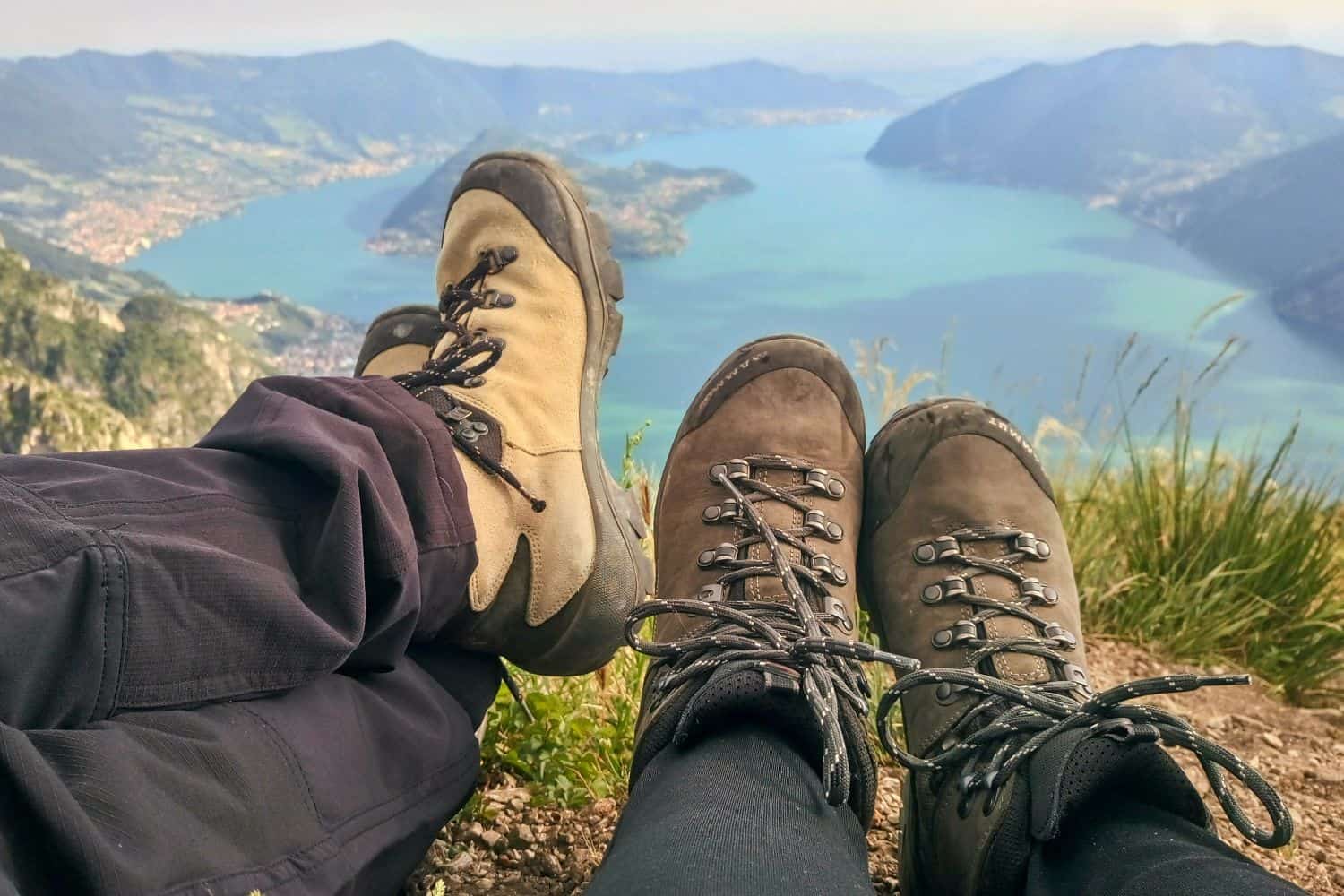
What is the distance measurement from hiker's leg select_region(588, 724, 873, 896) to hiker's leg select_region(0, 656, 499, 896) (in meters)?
0.26

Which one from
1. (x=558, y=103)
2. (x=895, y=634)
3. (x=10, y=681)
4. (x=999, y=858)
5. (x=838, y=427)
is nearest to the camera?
(x=10, y=681)

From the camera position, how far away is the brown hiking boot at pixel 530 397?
4.57ft

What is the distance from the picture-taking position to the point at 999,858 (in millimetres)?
966

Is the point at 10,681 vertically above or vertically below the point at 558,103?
below

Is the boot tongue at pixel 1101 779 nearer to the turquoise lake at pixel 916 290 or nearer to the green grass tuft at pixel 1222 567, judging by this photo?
the green grass tuft at pixel 1222 567

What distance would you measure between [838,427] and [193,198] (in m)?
60.2

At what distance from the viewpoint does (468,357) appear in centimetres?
164

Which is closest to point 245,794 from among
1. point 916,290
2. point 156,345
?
point 916,290

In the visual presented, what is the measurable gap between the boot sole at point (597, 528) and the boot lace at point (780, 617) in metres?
0.09

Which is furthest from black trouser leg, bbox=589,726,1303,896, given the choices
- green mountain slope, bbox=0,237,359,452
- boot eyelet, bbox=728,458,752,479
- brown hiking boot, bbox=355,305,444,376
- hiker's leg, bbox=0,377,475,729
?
green mountain slope, bbox=0,237,359,452

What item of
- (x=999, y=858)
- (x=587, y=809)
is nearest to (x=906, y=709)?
(x=999, y=858)

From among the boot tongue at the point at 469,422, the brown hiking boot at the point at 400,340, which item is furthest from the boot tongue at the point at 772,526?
the brown hiking boot at the point at 400,340

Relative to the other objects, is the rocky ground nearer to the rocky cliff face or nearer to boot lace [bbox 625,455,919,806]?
boot lace [bbox 625,455,919,806]

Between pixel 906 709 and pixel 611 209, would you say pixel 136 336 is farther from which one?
pixel 906 709
